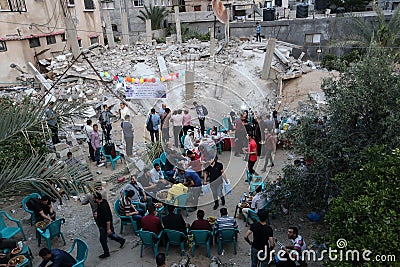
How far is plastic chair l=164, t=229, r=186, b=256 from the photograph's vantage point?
5816mm

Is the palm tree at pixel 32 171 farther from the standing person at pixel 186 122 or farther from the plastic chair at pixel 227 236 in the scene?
the standing person at pixel 186 122

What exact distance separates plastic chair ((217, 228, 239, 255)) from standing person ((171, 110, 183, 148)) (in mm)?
4913

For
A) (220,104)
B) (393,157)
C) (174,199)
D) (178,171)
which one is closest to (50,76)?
(220,104)

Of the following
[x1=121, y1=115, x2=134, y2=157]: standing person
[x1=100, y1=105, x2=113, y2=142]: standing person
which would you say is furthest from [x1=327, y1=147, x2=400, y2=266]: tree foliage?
[x1=100, y1=105, x2=113, y2=142]: standing person

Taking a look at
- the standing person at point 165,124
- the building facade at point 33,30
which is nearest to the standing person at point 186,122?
the standing person at point 165,124

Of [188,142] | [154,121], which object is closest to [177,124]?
[154,121]

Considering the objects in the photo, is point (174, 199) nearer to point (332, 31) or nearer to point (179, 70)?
point (179, 70)

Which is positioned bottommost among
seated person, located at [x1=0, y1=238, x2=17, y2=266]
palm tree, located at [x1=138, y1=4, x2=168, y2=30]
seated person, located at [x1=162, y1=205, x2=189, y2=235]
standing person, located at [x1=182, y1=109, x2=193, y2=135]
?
seated person, located at [x1=0, y1=238, x2=17, y2=266]

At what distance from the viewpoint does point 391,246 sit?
3637 mm

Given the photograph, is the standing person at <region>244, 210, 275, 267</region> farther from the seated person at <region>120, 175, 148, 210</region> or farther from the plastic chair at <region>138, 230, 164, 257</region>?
the seated person at <region>120, 175, 148, 210</region>

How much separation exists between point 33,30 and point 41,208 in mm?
13583

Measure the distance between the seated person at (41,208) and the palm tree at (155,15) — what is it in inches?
1009

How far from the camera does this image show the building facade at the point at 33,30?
50.2 feet

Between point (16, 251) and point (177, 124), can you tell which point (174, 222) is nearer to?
point (16, 251)
